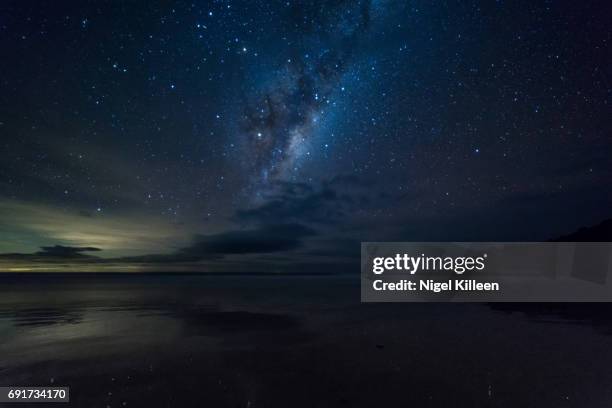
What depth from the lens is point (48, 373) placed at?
13.2 m

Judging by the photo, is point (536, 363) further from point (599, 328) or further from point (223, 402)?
point (223, 402)

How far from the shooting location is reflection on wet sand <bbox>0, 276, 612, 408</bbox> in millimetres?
10883

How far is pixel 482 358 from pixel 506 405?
493cm

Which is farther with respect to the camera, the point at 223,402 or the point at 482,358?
the point at 482,358

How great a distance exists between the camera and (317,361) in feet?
47.5

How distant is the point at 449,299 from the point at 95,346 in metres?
35.2

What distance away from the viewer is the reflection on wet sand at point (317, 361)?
10.9 metres

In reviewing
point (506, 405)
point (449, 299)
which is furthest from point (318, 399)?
point (449, 299)

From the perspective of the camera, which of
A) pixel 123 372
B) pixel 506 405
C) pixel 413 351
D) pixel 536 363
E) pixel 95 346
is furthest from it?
pixel 95 346

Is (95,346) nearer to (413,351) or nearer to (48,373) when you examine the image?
(48,373)

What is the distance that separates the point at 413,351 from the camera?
15992 mm

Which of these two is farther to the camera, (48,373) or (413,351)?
(413,351)

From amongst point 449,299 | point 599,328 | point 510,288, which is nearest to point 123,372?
point 599,328

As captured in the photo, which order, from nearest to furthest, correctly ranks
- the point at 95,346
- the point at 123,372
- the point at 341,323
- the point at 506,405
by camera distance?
the point at 506,405 < the point at 123,372 < the point at 95,346 < the point at 341,323
